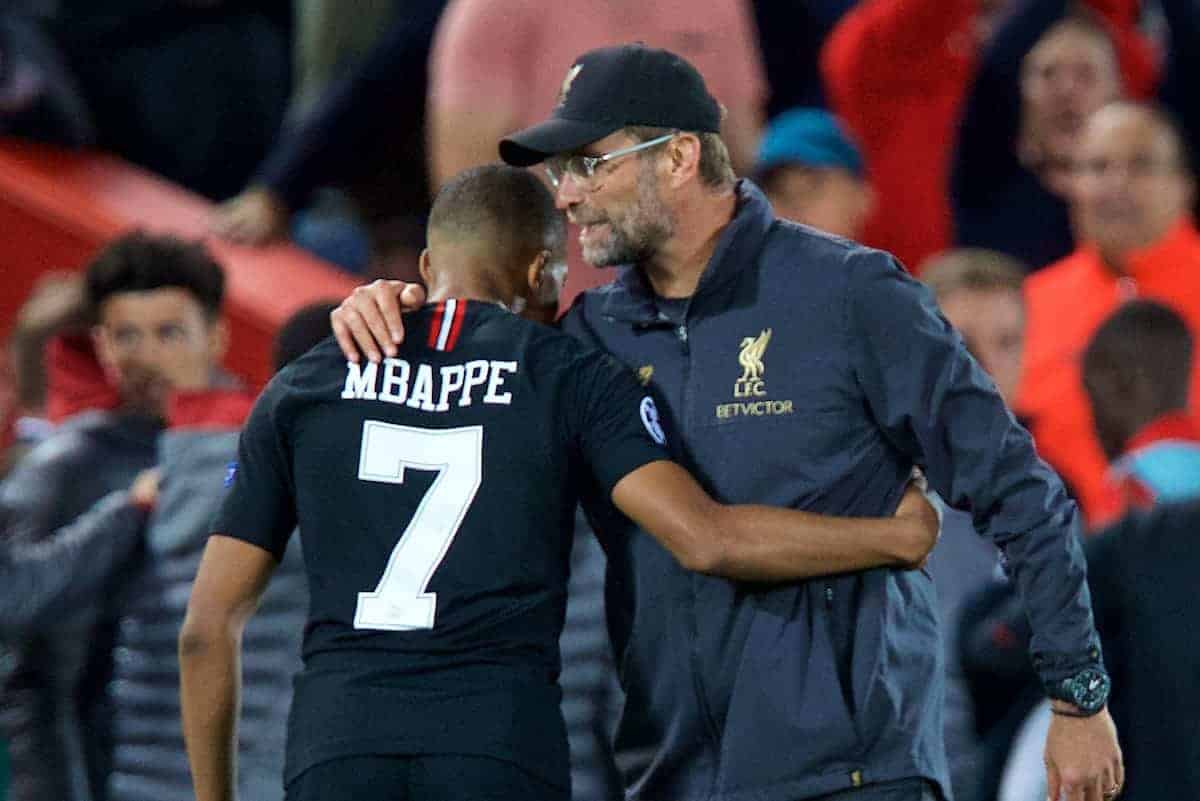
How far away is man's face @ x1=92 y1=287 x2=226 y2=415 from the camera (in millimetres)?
6297

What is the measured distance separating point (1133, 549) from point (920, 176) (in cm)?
286

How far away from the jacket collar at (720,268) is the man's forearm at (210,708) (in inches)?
35.1

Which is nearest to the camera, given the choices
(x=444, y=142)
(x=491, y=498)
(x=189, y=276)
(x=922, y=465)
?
(x=491, y=498)

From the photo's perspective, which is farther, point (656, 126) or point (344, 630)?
point (656, 126)

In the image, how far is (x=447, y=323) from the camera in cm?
426

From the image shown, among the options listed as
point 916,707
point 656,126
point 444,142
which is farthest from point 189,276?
point 916,707

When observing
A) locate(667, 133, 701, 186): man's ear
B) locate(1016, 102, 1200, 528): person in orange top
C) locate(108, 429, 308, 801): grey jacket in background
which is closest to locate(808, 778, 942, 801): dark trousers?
locate(667, 133, 701, 186): man's ear

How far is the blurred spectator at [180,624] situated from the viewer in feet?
18.0

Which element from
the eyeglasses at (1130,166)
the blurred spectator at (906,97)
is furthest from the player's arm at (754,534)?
the blurred spectator at (906,97)

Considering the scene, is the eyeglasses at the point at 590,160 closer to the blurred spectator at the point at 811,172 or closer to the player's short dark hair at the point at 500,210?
the player's short dark hair at the point at 500,210

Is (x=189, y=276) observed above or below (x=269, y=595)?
above

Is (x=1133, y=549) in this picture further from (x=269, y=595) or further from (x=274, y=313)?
(x=274, y=313)

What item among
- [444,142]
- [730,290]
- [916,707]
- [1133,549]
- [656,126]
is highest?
[444,142]

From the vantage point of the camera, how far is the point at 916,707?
4340 millimetres
